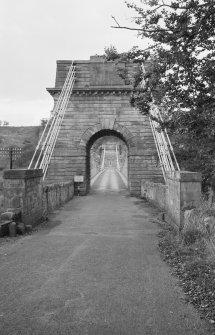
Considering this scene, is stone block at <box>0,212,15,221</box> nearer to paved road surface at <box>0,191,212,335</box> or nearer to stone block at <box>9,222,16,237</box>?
stone block at <box>9,222,16,237</box>

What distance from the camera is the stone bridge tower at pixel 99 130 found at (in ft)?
77.6

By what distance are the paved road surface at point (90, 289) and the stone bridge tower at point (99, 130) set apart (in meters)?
14.9

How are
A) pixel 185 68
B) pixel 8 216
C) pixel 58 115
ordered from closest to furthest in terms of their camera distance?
pixel 185 68 < pixel 8 216 < pixel 58 115

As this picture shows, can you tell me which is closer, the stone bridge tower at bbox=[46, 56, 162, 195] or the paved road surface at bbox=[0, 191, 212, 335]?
the paved road surface at bbox=[0, 191, 212, 335]

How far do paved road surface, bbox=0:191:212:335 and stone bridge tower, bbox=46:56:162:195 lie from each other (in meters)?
14.9

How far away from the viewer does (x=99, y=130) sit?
24125 millimetres

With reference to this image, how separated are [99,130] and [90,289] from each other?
19.7 metres

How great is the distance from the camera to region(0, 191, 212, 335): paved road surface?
147 inches

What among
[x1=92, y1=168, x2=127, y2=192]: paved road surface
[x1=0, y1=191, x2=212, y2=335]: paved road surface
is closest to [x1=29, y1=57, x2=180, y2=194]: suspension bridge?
[x1=92, y1=168, x2=127, y2=192]: paved road surface

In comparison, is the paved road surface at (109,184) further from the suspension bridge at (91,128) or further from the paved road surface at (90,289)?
the paved road surface at (90,289)

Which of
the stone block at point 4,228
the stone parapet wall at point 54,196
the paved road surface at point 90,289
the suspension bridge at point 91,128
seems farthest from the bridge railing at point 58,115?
the paved road surface at point 90,289

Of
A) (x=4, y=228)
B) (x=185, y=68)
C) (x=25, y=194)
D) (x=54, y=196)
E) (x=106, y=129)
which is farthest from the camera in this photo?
(x=106, y=129)

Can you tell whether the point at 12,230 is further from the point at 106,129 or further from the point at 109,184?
the point at 109,184

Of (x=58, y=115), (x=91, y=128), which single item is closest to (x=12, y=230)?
(x=58, y=115)
